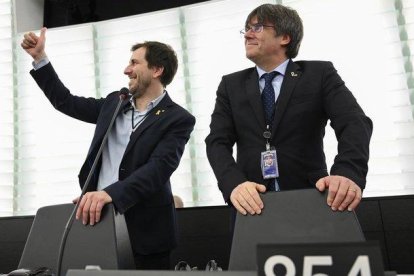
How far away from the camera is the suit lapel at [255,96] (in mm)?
1388

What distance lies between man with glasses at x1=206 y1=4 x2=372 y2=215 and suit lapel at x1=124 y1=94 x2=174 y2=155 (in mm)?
298

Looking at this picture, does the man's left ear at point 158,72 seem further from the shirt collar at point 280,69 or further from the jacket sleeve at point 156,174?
the shirt collar at point 280,69

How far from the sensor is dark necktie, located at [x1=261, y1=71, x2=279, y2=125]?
1409 millimetres

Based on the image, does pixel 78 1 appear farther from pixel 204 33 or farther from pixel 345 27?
pixel 345 27

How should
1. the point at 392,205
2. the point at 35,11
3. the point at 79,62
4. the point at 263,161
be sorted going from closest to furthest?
the point at 263,161 → the point at 392,205 → the point at 79,62 → the point at 35,11

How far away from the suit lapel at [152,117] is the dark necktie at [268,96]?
465 mm

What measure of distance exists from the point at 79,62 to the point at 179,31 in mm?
801

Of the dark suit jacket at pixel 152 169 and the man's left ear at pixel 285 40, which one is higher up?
the man's left ear at pixel 285 40

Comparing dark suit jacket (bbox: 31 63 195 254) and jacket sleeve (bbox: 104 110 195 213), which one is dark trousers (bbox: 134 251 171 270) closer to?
dark suit jacket (bbox: 31 63 195 254)

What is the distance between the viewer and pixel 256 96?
1417 mm

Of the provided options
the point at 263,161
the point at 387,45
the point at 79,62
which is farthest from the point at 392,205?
the point at 79,62

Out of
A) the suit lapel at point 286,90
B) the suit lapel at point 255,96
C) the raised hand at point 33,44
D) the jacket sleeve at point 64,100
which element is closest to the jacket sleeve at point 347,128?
the suit lapel at point 286,90

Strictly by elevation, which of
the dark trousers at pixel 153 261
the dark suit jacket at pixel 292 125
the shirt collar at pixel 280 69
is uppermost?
the shirt collar at pixel 280 69

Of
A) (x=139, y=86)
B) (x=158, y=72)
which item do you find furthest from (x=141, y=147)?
(x=158, y=72)
